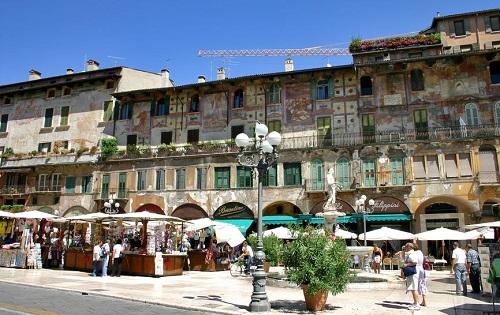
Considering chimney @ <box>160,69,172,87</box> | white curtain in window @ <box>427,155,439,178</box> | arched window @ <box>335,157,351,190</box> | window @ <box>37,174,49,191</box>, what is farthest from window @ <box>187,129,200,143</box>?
white curtain in window @ <box>427,155,439,178</box>

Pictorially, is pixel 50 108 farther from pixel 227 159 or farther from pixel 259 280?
pixel 259 280

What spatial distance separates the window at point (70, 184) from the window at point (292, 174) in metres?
17.8

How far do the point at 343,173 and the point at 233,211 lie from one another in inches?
314

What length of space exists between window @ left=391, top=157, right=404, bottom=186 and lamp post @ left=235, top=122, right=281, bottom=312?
17652mm

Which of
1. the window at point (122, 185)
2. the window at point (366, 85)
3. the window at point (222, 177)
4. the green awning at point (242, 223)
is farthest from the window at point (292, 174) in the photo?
the window at point (122, 185)

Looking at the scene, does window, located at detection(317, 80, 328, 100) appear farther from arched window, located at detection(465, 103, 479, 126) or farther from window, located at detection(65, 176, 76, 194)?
window, located at detection(65, 176, 76, 194)

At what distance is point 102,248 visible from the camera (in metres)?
18.7

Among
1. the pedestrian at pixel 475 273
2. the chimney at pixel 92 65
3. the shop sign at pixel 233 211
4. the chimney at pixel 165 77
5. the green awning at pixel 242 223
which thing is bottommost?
the pedestrian at pixel 475 273

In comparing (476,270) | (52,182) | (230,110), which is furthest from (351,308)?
(52,182)

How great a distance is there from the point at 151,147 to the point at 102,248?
1695cm

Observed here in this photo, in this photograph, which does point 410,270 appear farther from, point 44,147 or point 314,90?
point 44,147

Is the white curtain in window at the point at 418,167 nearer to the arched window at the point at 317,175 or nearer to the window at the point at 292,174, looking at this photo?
the arched window at the point at 317,175

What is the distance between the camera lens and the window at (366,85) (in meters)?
30.9

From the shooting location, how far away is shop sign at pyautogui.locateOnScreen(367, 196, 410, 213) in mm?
27987
